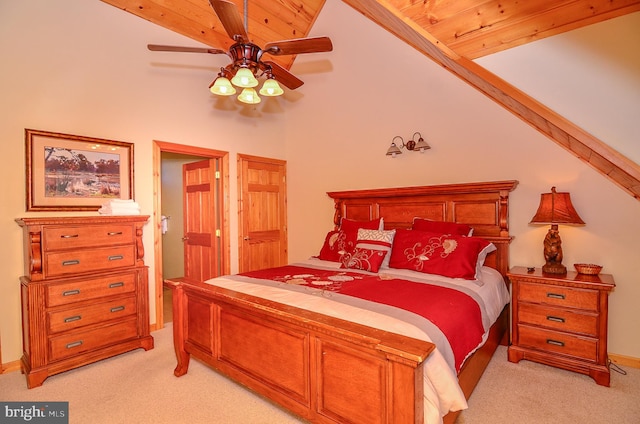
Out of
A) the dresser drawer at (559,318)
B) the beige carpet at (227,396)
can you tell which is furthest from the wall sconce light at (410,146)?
the beige carpet at (227,396)

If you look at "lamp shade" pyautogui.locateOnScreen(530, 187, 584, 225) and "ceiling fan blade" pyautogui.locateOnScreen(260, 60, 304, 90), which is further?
"lamp shade" pyautogui.locateOnScreen(530, 187, 584, 225)

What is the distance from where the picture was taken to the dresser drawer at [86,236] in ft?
8.16

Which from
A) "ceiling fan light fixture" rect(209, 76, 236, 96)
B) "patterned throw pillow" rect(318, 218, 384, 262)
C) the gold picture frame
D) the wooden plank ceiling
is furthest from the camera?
"patterned throw pillow" rect(318, 218, 384, 262)

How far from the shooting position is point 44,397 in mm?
2248

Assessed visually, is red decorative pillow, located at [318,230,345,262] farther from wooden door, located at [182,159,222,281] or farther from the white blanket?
wooden door, located at [182,159,222,281]

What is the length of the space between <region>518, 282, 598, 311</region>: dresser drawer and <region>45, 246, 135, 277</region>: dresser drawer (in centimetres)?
346

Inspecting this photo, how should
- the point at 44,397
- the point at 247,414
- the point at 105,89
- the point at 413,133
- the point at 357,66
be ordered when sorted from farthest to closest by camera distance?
the point at 357,66 → the point at 413,133 → the point at 105,89 → the point at 44,397 → the point at 247,414

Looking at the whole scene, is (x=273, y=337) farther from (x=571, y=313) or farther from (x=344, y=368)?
(x=571, y=313)

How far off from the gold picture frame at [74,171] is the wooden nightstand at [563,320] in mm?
3789

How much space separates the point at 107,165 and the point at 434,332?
3265 mm

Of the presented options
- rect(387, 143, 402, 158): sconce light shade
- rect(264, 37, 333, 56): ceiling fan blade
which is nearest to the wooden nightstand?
rect(387, 143, 402, 158): sconce light shade

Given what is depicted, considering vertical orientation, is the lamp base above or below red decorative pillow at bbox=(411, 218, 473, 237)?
below

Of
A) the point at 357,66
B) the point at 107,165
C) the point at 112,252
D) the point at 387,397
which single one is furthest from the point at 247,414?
the point at 357,66

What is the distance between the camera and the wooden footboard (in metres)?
1.30
